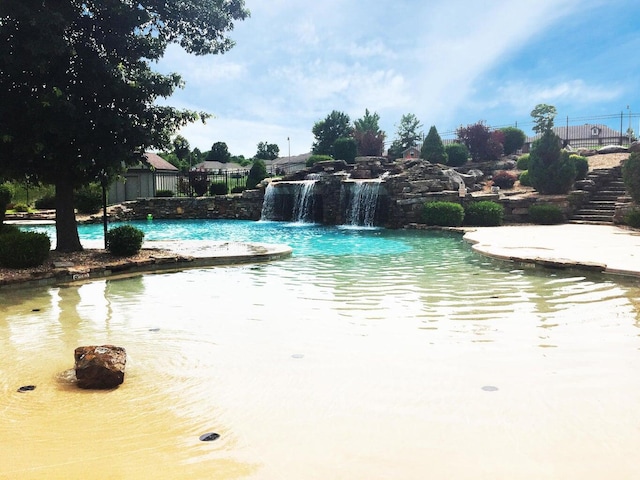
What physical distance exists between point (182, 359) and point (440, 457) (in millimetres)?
2619

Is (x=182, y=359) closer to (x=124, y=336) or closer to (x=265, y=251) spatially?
(x=124, y=336)

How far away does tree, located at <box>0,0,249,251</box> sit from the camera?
8.90 m

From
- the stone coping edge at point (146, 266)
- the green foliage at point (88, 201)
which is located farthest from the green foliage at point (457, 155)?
the stone coping edge at point (146, 266)

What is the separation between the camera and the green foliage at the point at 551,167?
19672 mm

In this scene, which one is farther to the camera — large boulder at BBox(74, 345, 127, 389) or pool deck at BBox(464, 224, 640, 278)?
pool deck at BBox(464, 224, 640, 278)

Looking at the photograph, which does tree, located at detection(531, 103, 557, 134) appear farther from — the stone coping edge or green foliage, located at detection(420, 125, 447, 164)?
the stone coping edge

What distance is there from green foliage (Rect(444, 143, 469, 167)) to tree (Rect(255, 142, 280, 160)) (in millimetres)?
59854

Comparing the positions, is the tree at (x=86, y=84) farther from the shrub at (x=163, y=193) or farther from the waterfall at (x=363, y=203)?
the shrub at (x=163, y=193)

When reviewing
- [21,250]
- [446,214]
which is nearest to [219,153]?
[446,214]

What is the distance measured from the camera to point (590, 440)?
114 inches

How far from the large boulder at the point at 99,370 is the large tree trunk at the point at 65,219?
763 cm

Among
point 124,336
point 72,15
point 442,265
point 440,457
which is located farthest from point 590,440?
point 72,15

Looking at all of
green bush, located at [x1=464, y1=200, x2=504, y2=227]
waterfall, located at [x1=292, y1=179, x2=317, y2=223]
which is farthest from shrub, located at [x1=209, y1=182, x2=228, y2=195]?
green bush, located at [x1=464, y1=200, x2=504, y2=227]

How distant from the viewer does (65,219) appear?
1075 cm
